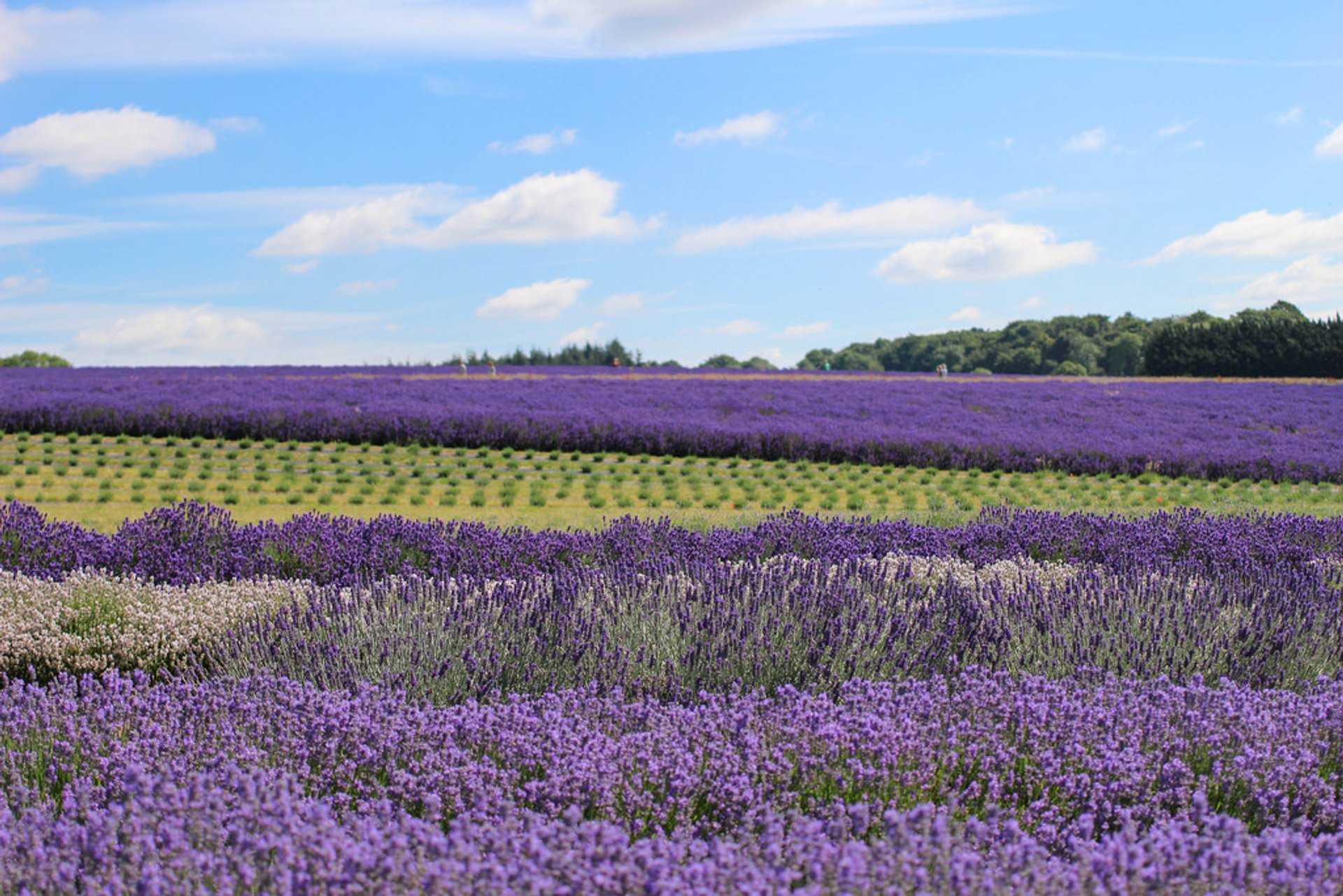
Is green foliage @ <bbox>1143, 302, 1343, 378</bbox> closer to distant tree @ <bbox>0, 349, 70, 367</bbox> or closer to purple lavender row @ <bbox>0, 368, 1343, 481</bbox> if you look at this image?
purple lavender row @ <bbox>0, 368, 1343, 481</bbox>

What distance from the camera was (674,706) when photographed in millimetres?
3586

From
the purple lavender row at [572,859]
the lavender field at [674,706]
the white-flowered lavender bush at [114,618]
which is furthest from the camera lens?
the white-flowered lavender bush at [114,618]

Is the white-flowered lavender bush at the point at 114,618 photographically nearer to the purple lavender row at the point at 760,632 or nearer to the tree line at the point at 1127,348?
the purple lavender row at the point at 760,632

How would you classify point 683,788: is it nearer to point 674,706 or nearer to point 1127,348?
point 674,706

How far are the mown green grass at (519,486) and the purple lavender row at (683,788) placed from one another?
5.36 metres

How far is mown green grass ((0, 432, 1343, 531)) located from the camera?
1179 cm

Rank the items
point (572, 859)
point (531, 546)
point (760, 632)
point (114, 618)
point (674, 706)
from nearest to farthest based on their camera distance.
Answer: point (572, 859), point (674, 706), point (760, 632), point (114, 618), point (531, 546)

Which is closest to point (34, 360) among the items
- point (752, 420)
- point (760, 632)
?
point (752, 420)

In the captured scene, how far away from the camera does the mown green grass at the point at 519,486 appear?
11789 millimetres

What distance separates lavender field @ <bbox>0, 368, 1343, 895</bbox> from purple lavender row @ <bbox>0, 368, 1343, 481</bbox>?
373 inches

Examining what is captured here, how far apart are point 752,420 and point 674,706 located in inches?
669

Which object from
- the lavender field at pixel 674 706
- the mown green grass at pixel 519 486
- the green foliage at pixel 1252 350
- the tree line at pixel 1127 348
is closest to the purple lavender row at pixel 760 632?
the lavender field at pixel 674 706

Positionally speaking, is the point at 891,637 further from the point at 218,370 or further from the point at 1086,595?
the point at 218,370

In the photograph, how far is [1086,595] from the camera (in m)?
5.40
